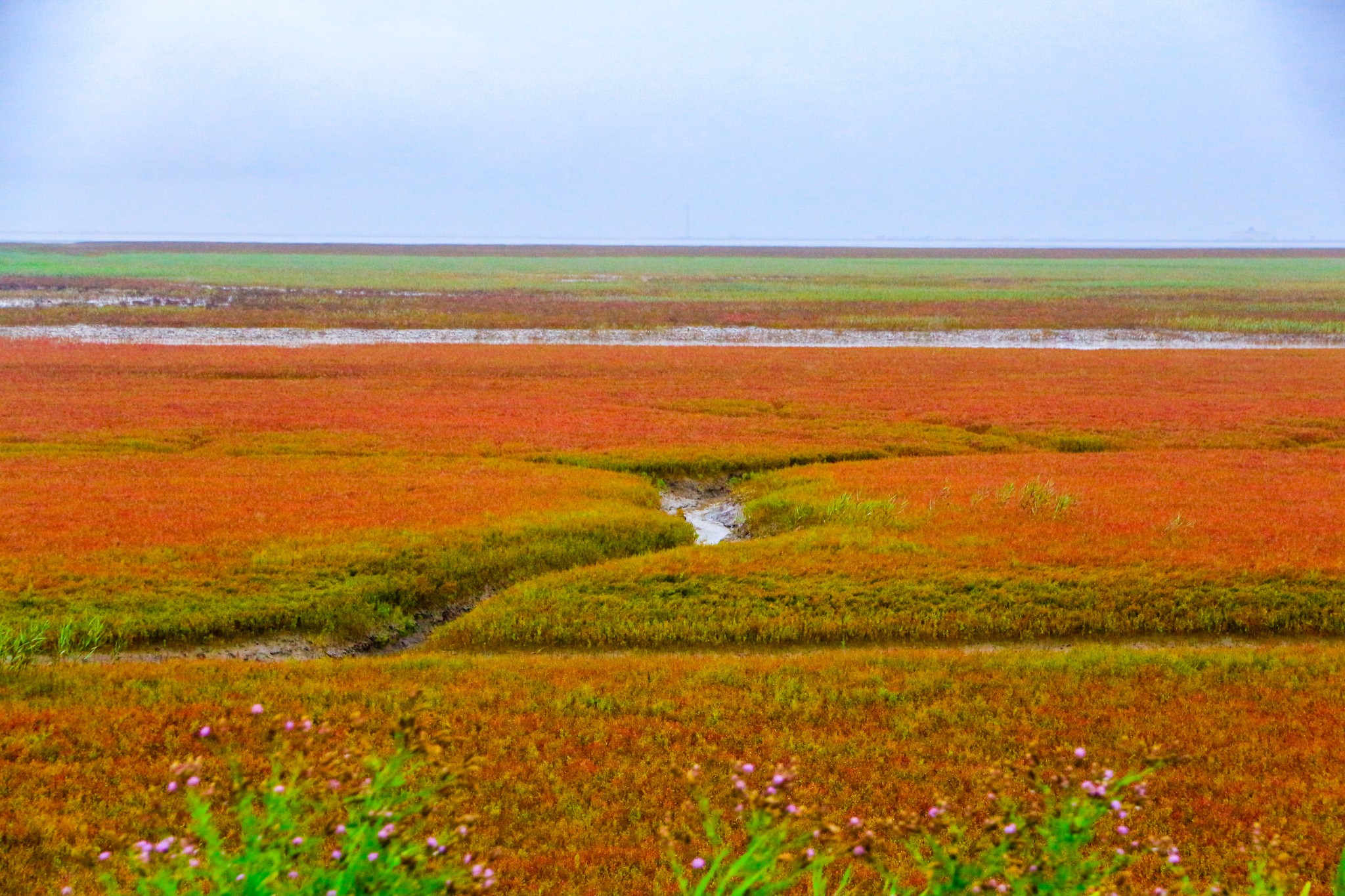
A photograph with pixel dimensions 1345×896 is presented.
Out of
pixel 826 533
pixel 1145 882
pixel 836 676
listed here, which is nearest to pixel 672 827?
pixel 1145 882

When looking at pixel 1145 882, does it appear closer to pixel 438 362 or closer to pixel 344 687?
pixel 344 687

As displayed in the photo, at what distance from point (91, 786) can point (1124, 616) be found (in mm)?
13899

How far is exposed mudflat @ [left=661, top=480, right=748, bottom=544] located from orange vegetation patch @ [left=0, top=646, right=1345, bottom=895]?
7.62m

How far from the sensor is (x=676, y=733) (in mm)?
10609

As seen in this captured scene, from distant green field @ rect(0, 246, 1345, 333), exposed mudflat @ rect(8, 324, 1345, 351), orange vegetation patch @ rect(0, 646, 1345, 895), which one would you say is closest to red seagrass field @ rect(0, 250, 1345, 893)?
orange vegetation patch @ rect(0, 646, 1345, 895)

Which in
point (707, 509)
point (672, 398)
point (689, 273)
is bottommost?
point (707, 509)

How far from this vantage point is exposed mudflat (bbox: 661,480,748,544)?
21.7 meters

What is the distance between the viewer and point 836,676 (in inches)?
492

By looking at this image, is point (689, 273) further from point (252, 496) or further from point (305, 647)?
point (305, 647)

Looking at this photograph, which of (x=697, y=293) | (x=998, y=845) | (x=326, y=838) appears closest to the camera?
(x=326, y=838)

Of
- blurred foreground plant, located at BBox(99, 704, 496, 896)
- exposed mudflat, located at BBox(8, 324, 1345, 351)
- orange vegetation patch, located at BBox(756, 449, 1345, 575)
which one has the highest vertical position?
blurred foreground plant, located at BBox(99, 704, 496, 896)

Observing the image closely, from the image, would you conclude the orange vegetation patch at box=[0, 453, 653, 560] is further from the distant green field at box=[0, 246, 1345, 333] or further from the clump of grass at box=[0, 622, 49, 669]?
the distant green field at box=[0, 246, 1345, 333]

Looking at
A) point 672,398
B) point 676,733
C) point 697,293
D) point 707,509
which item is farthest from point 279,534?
point 697,293

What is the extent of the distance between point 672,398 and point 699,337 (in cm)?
3008
